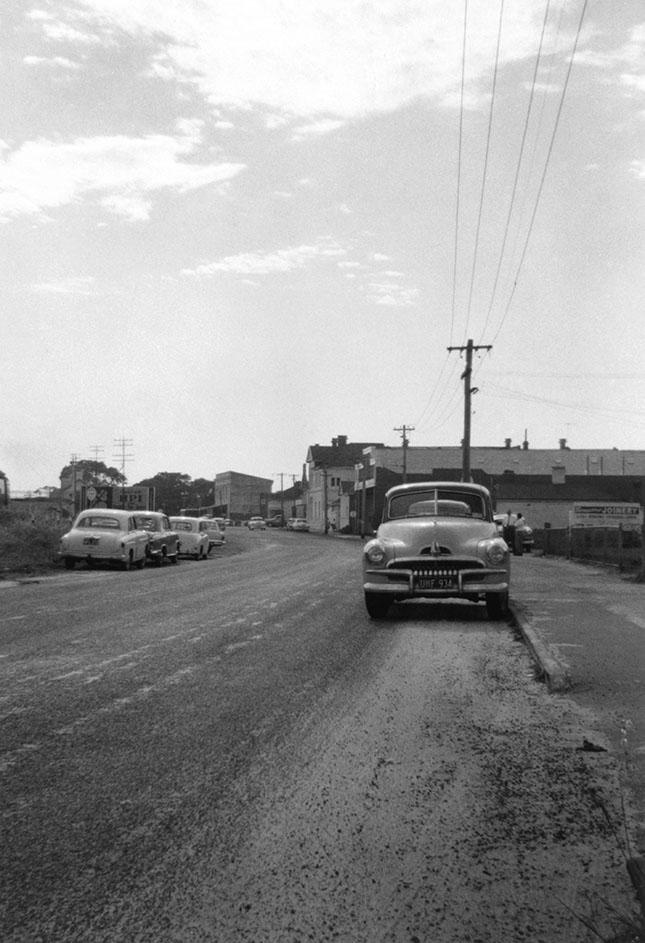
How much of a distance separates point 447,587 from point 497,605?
2.60 ft

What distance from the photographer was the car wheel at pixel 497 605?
42.2 feet

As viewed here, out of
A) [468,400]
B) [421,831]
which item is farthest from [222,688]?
[468,400]

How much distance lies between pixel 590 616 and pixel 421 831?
9.29 metres

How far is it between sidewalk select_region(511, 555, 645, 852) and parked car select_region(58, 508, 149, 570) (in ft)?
Answer: 39.1

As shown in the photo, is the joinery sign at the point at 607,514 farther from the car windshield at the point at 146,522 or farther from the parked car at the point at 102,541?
the parked car at the point at 102,541

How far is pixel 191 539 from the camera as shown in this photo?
37750 millimetres

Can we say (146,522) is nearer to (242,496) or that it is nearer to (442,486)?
(442,486)

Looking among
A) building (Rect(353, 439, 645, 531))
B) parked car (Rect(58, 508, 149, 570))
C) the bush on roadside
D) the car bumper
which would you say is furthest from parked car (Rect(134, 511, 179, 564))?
building (Rect(353, 439, 645, 531))

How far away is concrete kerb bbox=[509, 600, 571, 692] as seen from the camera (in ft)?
24.5

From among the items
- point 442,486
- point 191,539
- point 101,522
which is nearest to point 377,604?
point 442,486

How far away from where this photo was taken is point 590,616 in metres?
12.7

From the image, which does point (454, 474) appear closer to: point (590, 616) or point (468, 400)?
point (468, 400)

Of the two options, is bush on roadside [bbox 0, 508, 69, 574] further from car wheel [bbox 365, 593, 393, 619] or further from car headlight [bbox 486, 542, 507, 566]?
car headlight [bbox 486, 542, 507, 566]

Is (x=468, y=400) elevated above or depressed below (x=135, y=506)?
above
